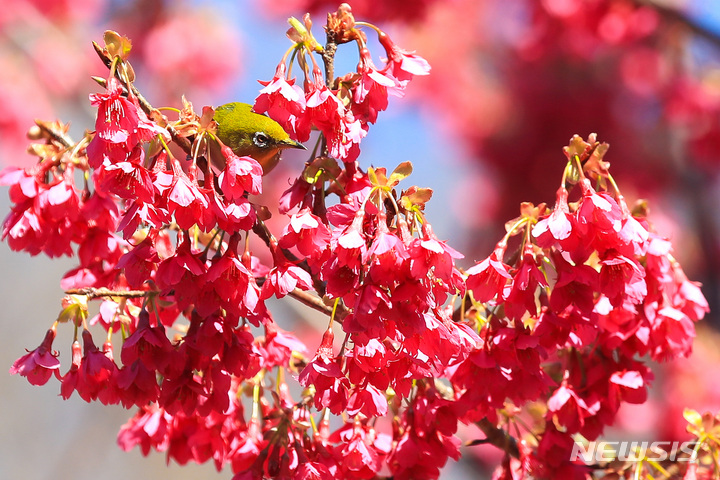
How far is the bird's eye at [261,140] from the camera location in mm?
1819

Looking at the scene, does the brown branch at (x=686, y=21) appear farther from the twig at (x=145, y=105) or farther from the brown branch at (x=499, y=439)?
the twig at (x=145, y=105)

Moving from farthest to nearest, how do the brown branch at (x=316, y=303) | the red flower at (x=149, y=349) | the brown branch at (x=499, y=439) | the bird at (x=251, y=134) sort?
the bird at (x=251, y=134), the brown branch at (x=499, y=439), the brown branch at (x=316, y=303), the red flower at (x=149, y=349)

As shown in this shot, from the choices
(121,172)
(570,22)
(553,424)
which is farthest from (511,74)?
(121,172)

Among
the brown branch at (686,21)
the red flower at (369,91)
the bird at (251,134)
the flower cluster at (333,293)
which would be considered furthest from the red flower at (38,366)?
the brown branch at (686,21)

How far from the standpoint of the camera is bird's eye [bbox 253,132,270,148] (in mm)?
1819

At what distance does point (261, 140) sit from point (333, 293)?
89cm

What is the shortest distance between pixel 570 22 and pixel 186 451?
303 centimetres

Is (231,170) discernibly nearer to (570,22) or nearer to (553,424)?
(553,424)

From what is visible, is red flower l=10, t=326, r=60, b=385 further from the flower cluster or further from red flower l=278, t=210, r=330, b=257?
red flower l=278, t=210, r=330, b=257

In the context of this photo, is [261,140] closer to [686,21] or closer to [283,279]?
[283,279]

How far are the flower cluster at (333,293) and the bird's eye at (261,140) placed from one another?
1.62 feet

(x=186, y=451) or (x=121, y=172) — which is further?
(x=186, y=451)

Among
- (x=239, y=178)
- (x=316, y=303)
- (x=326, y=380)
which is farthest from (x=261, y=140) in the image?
(x=326, y=380)

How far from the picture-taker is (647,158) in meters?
4.70
